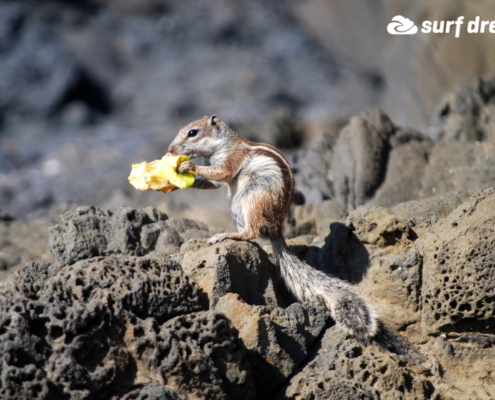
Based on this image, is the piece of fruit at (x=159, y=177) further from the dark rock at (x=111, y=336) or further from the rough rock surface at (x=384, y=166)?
the rough rock surface at (x=384, y=166)

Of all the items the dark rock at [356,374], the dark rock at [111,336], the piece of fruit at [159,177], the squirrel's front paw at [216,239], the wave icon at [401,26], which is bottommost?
the dark rock at [356,374]

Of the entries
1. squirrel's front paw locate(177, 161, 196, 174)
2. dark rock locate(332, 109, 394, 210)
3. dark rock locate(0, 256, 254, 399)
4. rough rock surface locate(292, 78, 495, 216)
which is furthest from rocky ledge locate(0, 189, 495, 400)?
dark rock locate(332, 109, 394, 210)

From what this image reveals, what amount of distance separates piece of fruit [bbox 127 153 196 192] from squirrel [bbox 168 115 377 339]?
0.11 meters

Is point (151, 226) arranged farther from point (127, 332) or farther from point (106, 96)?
point (106, 96)

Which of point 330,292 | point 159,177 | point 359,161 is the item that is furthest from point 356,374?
point 359,161

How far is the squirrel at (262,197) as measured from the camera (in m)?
5.30

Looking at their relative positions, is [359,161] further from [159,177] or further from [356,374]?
[356,374]

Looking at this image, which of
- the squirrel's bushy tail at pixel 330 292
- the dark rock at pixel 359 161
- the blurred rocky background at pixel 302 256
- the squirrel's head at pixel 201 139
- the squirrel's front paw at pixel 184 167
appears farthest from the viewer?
the dark rock at pixel 359 161

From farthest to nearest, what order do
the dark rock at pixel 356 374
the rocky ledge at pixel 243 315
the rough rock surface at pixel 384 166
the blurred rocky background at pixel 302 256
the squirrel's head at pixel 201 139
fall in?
1. the rough rock surface at pixel 384 166
2. the squirrel's head at pixel 201 139
3. the dark rock at pixel 356 374
4. the blurred rocky background at pixel 302 256
5. the rocky ledge at pixel 243 315

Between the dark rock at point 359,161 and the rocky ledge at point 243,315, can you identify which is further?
the dark rock at point 359,161

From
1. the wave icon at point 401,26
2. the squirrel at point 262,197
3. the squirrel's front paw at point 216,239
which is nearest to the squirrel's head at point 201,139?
the squirrel at point 262,197

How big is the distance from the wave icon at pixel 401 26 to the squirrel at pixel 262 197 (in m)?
12.5

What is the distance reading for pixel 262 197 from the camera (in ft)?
19.7

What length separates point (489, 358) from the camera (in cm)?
516
